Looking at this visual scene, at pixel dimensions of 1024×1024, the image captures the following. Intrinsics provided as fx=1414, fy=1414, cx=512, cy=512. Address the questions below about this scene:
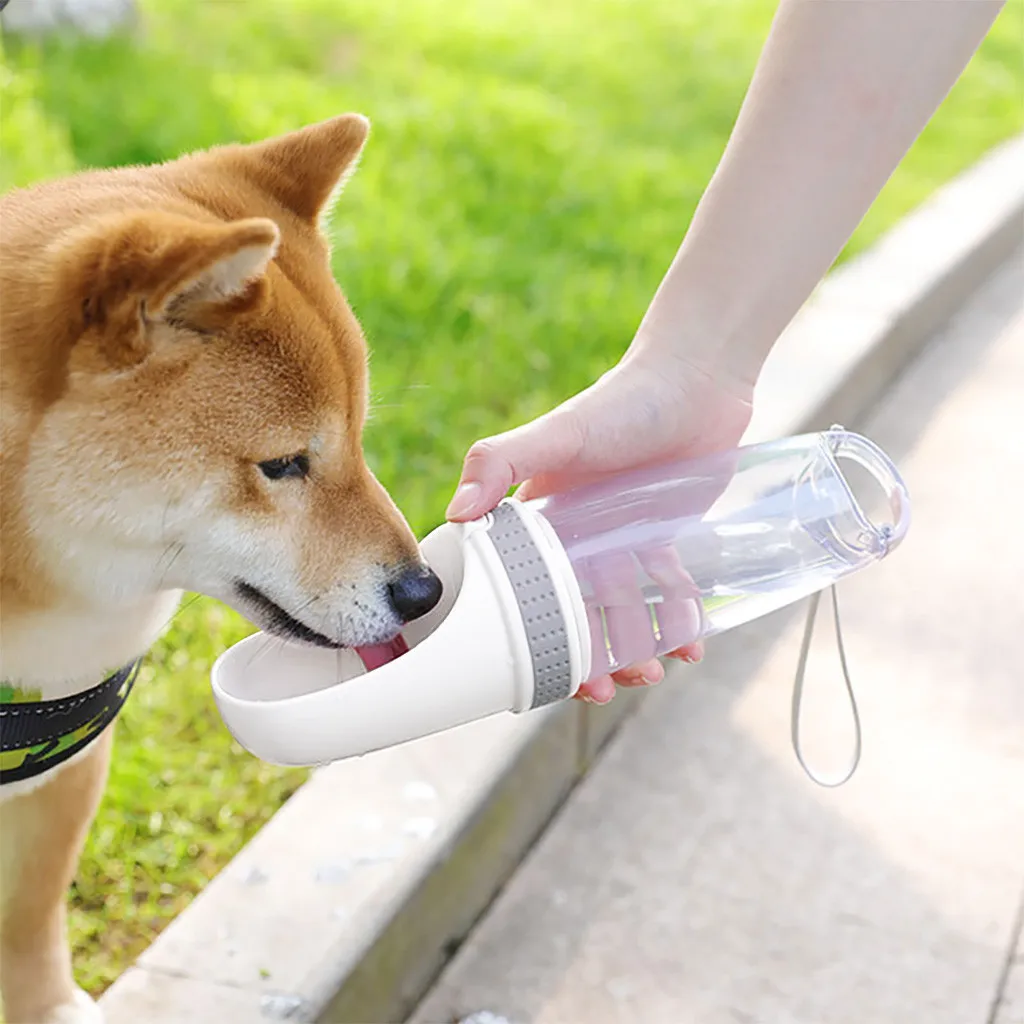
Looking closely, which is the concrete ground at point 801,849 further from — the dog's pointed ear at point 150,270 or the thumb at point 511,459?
the dog's pointed ear at point 150,270

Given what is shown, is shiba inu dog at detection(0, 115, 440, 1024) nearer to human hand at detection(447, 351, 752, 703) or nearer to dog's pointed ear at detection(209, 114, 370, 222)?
dog's pointed ear at detection(209, 114, 370, 222)

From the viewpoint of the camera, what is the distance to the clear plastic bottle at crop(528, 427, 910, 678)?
1566 mm

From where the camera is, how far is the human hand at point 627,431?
4.93 ft

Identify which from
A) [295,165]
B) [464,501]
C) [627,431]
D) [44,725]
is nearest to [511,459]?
[464,501]

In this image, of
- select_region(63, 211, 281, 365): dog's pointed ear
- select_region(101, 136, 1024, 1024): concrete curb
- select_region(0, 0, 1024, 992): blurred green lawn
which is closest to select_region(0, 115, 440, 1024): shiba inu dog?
select_region(63, 211, 281, 365): dog's pointed ear

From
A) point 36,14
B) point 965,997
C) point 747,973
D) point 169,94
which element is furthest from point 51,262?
point 36,14

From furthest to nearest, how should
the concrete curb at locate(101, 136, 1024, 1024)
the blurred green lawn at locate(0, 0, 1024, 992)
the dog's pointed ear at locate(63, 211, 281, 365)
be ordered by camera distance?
the blurred green lawn at locate(0, 0, 1024, 992), the concrete curb at locate(101, 136, 1024, 1024), the dog's pointed ear at locate(63, 211, 281, 365)

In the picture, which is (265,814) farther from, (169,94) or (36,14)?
(36,14)

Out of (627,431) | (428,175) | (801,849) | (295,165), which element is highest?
(295,165)

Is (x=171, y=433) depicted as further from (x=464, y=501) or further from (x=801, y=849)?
(x=801, y=849)

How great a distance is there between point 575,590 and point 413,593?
182 mm

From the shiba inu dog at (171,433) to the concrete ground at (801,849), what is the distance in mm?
659

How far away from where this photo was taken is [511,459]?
4.77 ft

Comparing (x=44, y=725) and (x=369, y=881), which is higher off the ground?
(x=44, y=725)
